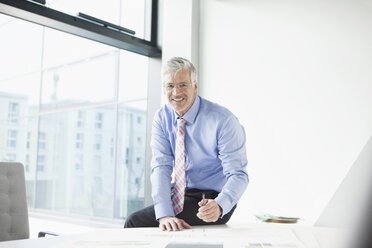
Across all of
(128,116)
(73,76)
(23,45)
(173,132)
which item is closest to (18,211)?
(173,132)

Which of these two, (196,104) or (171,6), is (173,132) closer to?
(196,104)

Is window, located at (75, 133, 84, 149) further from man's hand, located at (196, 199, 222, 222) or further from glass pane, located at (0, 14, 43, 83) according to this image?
man's hand, located at (196, 199, 222, 222)

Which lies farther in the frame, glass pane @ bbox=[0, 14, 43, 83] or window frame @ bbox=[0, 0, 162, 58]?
glass pane @ bbox=[0, 14, 43, 83]

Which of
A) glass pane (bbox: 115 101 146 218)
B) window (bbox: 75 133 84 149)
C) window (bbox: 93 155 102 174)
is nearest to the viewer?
glass pane (bbox: 115 101 146 218)

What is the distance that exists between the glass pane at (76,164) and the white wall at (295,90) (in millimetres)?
3537

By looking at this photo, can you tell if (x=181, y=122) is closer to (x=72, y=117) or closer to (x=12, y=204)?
(x=12, y=204)

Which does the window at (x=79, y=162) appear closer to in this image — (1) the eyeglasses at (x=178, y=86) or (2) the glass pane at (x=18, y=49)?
(2) the glass pane at (x=18, y=49)

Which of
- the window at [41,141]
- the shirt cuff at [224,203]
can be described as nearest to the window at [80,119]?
the window at [41,141]

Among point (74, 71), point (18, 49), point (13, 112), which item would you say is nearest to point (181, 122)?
point (74, 71)

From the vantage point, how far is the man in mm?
1758

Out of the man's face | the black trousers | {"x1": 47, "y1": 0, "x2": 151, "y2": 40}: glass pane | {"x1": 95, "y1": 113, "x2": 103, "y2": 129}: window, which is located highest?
{"x1": 47, "y1": 0, "x2": 151, "y2": 40}: glass pane

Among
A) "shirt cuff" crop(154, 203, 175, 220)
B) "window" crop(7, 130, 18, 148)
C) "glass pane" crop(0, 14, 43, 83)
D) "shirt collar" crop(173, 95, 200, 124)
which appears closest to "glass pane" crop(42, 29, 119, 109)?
"glass pane" crop(0, 14, 43, 83)

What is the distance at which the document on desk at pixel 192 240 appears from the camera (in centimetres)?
102

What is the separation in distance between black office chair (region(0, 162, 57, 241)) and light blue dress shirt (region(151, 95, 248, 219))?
0.55 meters
